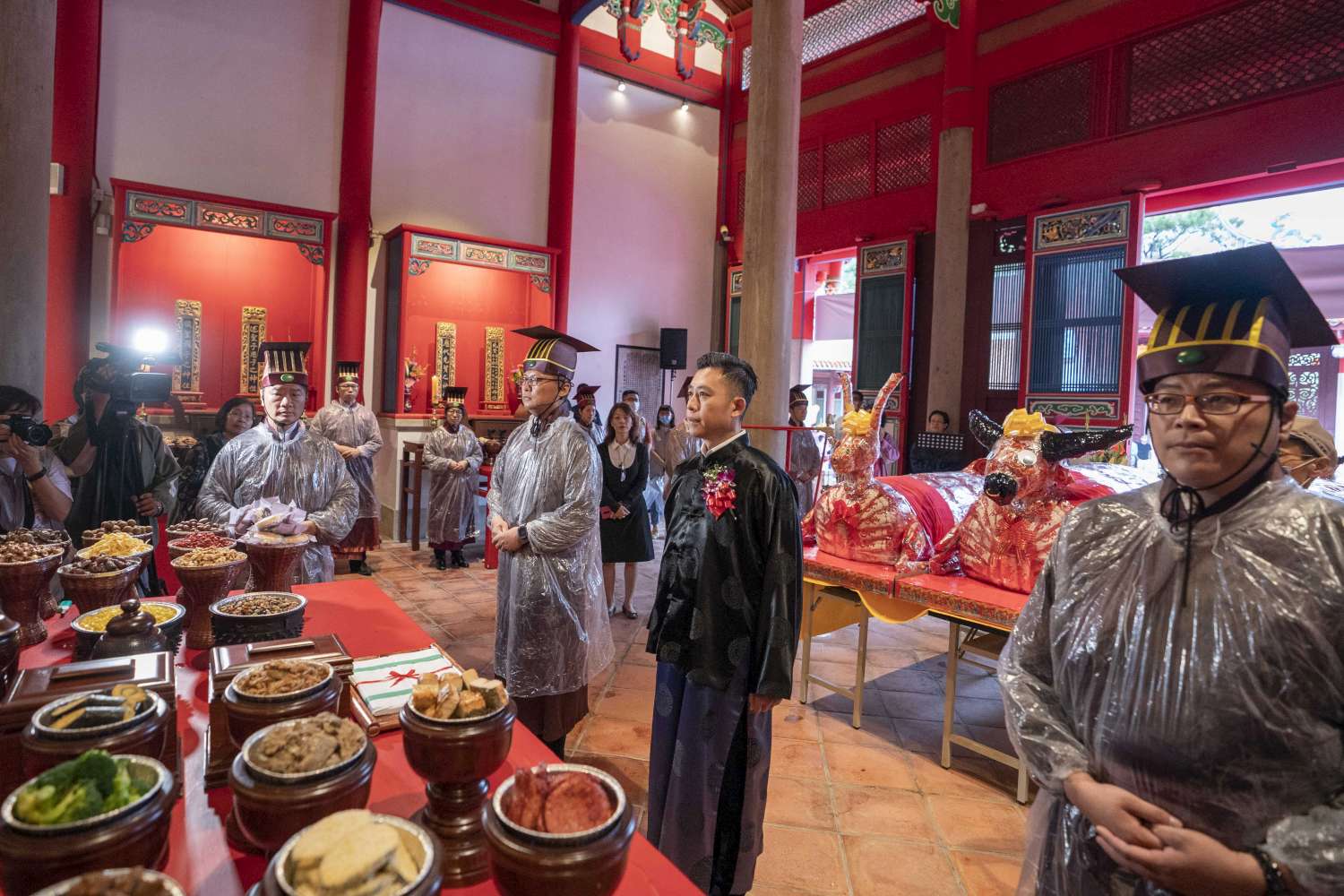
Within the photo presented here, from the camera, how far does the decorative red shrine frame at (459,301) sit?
8016 millimetres

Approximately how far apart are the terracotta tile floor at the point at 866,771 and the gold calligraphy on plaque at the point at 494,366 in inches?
165

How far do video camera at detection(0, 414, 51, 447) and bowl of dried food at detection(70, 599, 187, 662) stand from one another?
1164 mm

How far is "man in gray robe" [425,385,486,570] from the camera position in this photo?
6.62 m

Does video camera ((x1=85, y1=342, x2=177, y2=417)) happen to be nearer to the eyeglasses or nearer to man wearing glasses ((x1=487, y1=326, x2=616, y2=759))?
man wearing glasses ((x1=487, y1=326, x2=616, y2=759))

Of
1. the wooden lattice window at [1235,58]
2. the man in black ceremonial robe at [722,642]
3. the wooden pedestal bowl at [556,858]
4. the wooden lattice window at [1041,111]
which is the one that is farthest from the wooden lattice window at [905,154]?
the wooden pedestal bowl at [556,858]

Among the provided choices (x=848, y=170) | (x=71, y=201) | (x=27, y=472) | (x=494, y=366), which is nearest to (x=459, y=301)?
(x=494, y=366)

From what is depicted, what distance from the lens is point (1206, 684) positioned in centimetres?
111

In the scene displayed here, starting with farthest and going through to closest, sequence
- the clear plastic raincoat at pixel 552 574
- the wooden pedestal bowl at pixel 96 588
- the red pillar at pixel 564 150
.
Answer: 1. the red pillar at pixel 564 150
2. the clear plastic raincoat at pixel 552 574
3. the wooden pedestal bowl at pixel 96 588

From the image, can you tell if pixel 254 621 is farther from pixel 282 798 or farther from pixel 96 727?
pixel 282 798

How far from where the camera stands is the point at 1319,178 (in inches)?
233

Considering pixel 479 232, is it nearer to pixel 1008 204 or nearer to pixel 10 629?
pixel 1008 204

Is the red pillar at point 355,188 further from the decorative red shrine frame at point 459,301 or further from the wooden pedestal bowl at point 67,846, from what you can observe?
the wooden pedestal bowl at point 67,846

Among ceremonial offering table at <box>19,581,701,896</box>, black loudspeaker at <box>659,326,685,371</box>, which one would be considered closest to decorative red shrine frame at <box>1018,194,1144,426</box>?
black loudspeaker at <box>659,326,685,371</box>

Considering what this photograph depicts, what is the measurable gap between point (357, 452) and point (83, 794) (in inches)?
232
